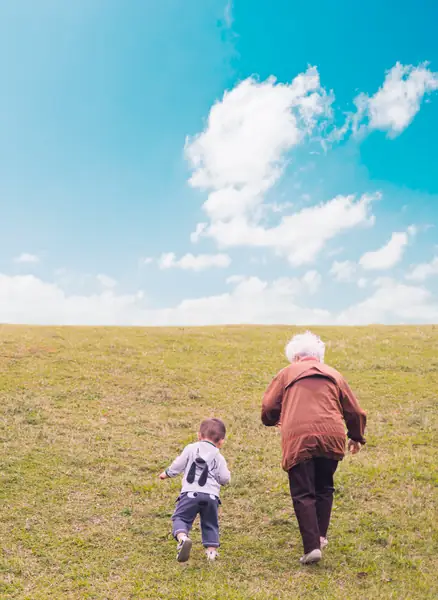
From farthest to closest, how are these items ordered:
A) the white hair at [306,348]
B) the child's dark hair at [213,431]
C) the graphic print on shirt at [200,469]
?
the white hair at [306,348], the child's dark hair at [213,431], the graphic print on shirt at [200,469]

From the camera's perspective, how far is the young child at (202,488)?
7.67m

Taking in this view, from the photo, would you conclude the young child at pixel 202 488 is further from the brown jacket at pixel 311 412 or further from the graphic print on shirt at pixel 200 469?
the brown jacket at pixel 311 412

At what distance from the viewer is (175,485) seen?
11.3 m

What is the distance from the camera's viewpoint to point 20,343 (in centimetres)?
2500

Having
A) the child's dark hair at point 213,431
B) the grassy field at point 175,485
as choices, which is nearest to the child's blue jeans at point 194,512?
the grassy field at point 175,485

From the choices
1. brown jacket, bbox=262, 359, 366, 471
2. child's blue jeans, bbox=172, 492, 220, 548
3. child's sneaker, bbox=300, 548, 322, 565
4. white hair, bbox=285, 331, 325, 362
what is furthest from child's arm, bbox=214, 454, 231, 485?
white hair, bbox=285, 331, 325, 362

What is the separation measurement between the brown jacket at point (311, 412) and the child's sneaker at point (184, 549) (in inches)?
64.4

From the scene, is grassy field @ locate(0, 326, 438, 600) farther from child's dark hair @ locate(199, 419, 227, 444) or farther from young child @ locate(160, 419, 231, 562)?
child's dark hair @ locate(199, 419, 227, 444)

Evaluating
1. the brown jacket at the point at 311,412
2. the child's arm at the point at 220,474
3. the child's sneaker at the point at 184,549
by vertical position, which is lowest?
the child's sneaker at the point at 184,549

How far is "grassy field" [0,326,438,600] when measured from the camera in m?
7.59

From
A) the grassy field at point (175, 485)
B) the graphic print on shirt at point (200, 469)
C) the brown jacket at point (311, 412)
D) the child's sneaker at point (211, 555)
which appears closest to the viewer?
the brown jacket at point (311, 412)

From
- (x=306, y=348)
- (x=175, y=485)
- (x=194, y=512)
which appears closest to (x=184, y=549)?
(x=194, y=512)

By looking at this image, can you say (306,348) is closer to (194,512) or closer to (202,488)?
(202,488)

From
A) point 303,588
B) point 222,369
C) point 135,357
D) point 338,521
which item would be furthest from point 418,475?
point 135,357
